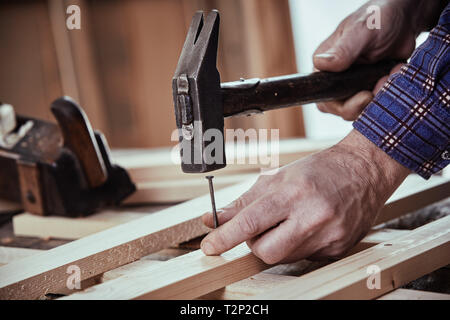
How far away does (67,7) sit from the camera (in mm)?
4145

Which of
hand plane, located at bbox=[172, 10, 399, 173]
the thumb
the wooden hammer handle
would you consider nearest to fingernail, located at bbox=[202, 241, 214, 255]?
hand plane, located at bbox=[172, 10, 399, 173]

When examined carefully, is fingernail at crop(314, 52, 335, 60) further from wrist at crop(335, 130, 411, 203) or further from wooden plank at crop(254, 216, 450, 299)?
wooden plank at crop(254, 216, 450, 299)

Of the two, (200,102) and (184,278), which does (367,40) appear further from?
(184,278)

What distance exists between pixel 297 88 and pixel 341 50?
0.81 feet

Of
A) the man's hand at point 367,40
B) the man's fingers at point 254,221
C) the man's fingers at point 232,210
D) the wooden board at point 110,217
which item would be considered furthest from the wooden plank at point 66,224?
the man's hand at point 367,40

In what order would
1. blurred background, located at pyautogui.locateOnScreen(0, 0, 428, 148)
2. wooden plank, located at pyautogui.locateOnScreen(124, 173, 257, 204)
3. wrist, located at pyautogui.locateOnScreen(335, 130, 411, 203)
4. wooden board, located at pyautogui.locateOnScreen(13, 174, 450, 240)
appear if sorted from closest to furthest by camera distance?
wrist, located at pyautogui.locateOnScreen(335, 130, 411, 203)
wooden board, located at pyautogui.locateOnScreen(13, 174, 450, 240)
wooden plank, located at pyautogui.locateOnScreen(124, 173, 257, 204)
blurred background, located at pyautogui.locateOnScreen(0, 0, 428, 148)

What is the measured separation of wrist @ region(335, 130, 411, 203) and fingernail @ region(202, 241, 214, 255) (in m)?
0.32

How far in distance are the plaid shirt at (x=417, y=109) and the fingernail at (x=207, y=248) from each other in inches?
15.1

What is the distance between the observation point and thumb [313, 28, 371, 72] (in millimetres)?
1388

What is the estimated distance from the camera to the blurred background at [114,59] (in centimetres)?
412

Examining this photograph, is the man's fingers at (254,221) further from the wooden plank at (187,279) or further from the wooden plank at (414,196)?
the wooden plank at (414,196)

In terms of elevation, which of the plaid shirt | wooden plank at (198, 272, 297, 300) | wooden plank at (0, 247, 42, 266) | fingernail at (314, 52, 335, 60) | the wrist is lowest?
wooden plank at (0, 247, 42, 266)

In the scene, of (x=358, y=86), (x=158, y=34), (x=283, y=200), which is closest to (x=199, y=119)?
(x=283, y=200)

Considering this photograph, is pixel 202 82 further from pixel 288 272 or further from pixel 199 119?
pixel 288 272
